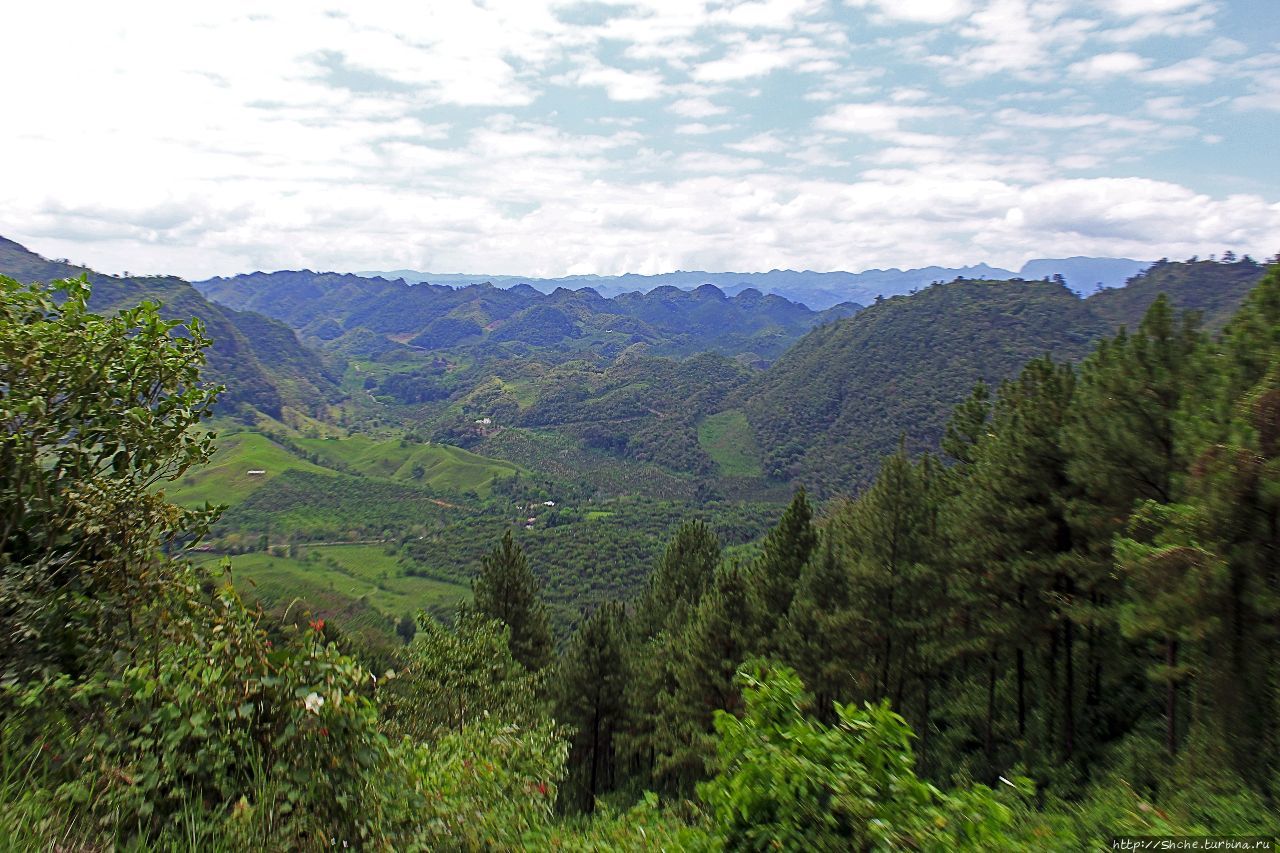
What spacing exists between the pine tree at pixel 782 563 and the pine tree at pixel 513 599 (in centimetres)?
1215

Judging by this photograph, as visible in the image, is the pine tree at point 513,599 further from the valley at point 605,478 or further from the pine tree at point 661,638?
the valley at point 605,478

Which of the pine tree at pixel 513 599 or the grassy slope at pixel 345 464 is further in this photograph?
the grassy slope at pixel 345 464

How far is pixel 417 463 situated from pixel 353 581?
74211 millimetres

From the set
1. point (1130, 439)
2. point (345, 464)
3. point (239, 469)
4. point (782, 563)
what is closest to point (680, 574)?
point (782, 563)

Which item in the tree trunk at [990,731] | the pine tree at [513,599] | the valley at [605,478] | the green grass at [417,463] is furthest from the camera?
the green grass at [417,463]

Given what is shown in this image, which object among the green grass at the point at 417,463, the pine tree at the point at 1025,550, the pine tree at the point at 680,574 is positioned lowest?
the green grass at the point at 417,463

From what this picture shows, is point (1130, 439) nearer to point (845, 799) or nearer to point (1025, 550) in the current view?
point (1025, 550)

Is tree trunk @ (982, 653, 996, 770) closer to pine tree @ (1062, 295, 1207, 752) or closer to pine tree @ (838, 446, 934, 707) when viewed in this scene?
pine tree @ (838, 446, 934, 707)

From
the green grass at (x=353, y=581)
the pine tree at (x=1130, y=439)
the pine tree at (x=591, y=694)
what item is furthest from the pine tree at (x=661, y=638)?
the green grass at (x=353, y=581)

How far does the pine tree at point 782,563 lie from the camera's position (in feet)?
71.0

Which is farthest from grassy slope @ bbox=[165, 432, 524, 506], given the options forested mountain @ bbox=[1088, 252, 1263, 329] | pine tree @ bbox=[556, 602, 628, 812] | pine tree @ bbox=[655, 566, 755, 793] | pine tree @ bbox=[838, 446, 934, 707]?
forested mountain @ bbox=[1088, 252, 1263, 329]

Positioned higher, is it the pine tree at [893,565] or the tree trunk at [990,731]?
the pine tree at [893,565]

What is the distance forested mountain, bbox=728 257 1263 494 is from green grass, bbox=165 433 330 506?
123281 mm

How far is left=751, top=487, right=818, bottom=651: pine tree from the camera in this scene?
2165 cm
